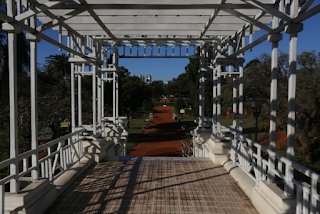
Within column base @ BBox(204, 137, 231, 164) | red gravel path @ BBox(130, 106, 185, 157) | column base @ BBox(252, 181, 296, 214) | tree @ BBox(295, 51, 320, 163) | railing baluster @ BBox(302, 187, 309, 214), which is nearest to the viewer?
railing baluster @ BBox(302, 187, 309, 214)

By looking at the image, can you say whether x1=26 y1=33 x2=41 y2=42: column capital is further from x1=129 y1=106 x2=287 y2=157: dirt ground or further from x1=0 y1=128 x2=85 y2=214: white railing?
x1=129 y1=106 x2=287 y2=157: dirt ground

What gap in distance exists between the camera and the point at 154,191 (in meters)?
4.68

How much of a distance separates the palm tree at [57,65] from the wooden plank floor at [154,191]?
22909 mm

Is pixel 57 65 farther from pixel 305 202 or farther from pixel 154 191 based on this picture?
pixel 305 202

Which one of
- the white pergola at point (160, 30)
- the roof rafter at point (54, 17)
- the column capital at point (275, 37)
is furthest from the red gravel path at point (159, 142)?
the column capital at point (275, 37)

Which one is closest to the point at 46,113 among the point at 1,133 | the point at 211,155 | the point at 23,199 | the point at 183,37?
the point at 1,133

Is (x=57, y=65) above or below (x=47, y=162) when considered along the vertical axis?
above

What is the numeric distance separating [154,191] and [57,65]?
25.8 m

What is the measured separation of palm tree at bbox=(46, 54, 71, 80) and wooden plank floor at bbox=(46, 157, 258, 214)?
22.9m

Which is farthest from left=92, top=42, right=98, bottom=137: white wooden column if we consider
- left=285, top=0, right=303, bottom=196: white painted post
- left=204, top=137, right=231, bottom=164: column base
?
left=285, top=0, right=303, bottom=196: white painted post

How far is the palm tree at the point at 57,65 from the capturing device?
88.3 ft

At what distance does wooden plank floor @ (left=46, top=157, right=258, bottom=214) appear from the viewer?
4.00 m

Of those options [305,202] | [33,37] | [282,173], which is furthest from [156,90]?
[305,202]

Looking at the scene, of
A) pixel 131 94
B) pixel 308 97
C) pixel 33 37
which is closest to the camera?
pixel 33 37
